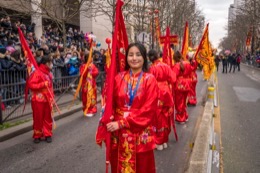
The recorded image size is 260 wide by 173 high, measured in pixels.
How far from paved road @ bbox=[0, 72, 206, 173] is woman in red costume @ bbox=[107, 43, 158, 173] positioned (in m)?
1.74

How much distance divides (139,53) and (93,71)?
18.3ft

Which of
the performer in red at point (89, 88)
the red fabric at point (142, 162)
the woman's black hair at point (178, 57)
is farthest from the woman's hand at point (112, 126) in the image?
the performer in red at point (89, 88)

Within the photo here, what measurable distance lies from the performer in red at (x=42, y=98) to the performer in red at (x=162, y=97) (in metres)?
2.13

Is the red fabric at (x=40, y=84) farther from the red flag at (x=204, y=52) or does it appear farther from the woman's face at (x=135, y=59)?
the red flag at (x=204, y=52)

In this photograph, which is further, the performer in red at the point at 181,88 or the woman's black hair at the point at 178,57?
the performer in red at the point at 181,88

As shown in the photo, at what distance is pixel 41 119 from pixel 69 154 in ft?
3.31

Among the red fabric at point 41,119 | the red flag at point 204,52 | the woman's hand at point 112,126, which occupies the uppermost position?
the red flag at point 204,52

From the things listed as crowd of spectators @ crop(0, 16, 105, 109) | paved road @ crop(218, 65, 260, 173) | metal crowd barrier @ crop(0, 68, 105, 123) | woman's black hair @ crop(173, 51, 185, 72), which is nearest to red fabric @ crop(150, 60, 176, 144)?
paved road @ crop(218, 65, 260, 173)

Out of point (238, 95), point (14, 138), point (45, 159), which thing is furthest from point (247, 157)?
point (238, 95)

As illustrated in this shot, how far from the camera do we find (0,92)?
7.03 meters

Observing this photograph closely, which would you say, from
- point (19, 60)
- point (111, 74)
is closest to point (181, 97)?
point (111, 74)

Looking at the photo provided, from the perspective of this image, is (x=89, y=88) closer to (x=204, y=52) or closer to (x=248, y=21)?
(x=204, y=52)

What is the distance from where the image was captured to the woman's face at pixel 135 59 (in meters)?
2.94

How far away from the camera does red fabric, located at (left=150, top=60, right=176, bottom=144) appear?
5105 millimetres
